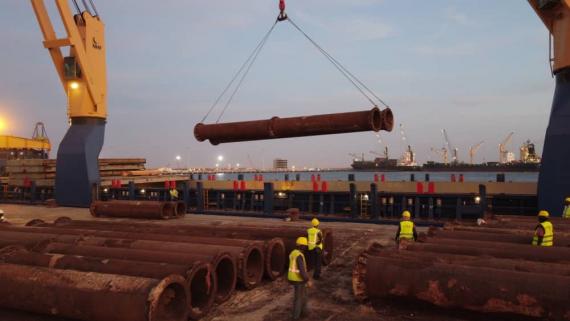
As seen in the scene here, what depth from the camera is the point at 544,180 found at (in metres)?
15.5

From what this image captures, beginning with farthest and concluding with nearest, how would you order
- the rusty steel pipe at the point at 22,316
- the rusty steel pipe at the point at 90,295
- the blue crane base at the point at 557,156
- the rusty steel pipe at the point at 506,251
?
the blue crane base at the point at 557,156 < the rusty steel pipe at the point at 506,251 < the rusty steel pipe at the point at 22,316 < the rusty steel pipe at the point at 90,295

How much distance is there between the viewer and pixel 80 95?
79.0 feet

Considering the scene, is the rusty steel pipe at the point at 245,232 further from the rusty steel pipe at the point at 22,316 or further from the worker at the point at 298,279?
the rusty steel pipe at the point at 22,316

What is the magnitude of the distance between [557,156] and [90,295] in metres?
16.5

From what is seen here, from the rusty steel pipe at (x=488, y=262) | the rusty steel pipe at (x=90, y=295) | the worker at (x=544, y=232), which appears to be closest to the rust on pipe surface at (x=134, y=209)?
the rusty steel pipe at (x=90, y=295)

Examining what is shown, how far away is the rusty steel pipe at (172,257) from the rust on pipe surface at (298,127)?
355 centimetres

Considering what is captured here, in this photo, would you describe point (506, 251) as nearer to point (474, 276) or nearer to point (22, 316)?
point (474, 276)

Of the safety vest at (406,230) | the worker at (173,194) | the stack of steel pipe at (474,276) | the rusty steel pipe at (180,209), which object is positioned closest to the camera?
the stack of steel pipe at (474,276)

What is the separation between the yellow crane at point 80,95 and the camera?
23.0 metres

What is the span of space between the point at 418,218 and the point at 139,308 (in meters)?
16.0

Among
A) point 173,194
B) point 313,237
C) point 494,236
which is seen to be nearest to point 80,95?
point 173,194

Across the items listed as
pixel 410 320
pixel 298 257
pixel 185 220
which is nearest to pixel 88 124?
pixel 185 220

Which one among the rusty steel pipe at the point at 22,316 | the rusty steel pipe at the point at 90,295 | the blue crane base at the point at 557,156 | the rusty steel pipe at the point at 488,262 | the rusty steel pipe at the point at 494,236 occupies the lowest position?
the rusty steel pipe at the point at 22,316

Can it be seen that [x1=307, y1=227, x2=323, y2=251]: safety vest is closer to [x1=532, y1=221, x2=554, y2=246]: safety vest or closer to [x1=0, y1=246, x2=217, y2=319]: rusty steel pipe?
[x1=0, y1=246, x2=217, y2=319]: rusty steel pipe
